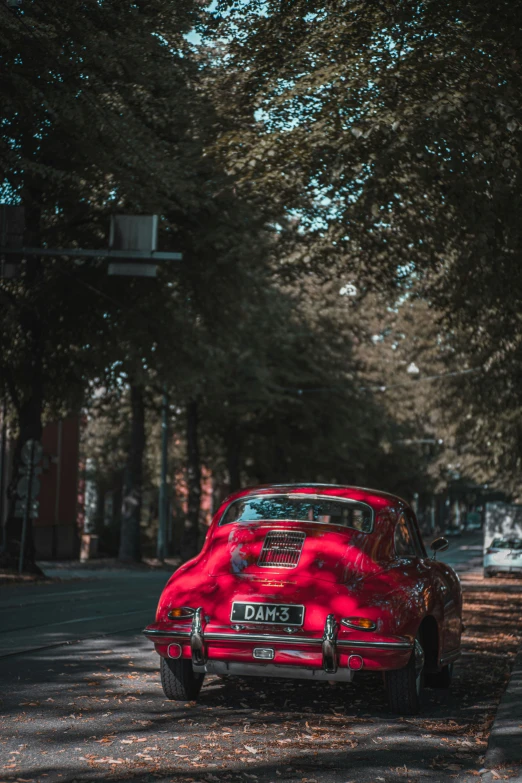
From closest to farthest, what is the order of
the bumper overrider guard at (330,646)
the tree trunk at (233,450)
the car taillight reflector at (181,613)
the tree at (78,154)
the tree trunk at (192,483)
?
the bumper overrider guard at (330,646)
the car taillight reflector at (181,613)
the tree at (78,154)
the tree trunk at (192,483)
the tree trunk at (233,450)

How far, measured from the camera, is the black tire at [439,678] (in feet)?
29.0

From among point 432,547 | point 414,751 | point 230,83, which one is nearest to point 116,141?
point 230,83

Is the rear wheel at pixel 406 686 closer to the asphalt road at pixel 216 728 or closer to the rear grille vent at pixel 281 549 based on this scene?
the asphalt road at pixel 216 728

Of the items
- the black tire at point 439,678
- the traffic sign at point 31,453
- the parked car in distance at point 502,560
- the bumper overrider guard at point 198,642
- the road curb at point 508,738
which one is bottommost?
the parked car in distance at point 502,560

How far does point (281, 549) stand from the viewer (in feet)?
24.4

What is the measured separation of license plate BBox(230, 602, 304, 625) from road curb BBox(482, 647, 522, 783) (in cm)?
142

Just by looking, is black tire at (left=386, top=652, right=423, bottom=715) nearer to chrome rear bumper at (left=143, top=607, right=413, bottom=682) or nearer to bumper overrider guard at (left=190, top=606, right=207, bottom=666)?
chrome rear bumper at (left=143, top=607, right=413, bottom=682)

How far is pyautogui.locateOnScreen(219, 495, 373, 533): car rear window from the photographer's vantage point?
7859mm

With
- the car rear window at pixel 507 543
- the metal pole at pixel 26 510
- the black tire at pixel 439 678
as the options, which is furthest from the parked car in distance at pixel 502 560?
the black tire at pixel 439 678

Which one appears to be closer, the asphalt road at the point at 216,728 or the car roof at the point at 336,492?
the asphalt road at the point at 216,728

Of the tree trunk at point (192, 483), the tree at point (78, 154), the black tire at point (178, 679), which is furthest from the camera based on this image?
the tree trunk at point (192, 483)

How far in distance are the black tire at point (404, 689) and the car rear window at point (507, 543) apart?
3102 centimetres

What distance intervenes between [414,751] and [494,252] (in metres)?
9.09

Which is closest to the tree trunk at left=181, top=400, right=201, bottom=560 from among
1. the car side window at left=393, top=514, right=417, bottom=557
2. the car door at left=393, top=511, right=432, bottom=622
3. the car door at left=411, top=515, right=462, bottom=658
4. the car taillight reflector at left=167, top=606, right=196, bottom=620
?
the car door at left=411, top=515, right=462, bottom=658
